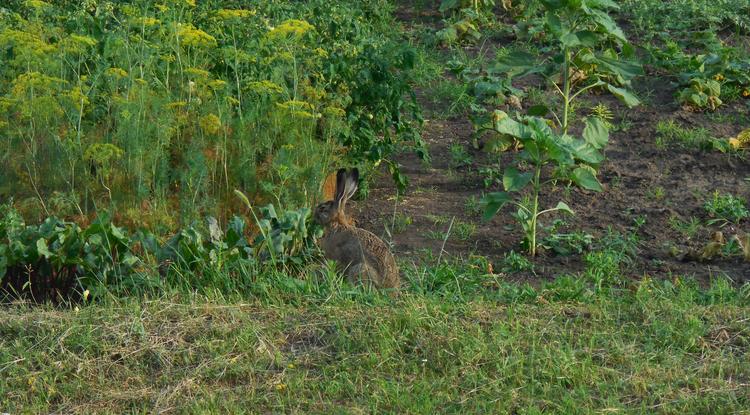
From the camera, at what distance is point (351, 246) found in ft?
22.2

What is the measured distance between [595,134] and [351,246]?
219 cm

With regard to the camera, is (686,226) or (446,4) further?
(446,4)

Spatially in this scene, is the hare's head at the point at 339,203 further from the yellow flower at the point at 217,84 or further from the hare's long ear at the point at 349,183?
the yellow flower at the point at 217,84

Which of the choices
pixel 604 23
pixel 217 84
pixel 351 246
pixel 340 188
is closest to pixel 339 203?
pixel 340 188

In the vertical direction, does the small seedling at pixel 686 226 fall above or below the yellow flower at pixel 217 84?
below

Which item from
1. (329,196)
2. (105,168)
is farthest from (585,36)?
(105,168)

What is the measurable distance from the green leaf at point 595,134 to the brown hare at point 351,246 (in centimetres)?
179

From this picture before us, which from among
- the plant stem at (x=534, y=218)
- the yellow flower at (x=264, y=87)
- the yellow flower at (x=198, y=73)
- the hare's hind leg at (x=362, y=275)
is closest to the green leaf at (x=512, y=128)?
the plant stem at (x=534, y=218)

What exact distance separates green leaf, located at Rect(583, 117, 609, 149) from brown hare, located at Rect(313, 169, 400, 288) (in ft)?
5.88

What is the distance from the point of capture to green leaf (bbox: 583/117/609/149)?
8.09 metres

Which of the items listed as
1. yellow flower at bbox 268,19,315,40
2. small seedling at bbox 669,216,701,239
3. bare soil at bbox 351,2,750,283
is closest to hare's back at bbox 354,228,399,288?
bare soil at bbox 351,2,750,283

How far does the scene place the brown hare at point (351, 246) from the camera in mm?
6586

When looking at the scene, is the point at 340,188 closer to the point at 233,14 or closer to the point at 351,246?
the point at 351,246

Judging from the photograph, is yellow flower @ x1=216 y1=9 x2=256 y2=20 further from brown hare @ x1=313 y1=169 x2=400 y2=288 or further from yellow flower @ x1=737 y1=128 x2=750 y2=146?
yellow flower @ x1=737 y1=128 x2=750 y2=146
